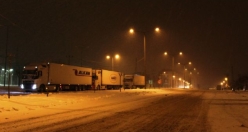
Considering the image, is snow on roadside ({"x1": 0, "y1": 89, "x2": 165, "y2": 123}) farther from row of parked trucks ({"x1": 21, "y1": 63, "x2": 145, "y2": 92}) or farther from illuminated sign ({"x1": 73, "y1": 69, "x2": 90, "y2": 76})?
illuminated sign ({"x1": 73, "y1": 69, "x2": 90, "y2": 76})

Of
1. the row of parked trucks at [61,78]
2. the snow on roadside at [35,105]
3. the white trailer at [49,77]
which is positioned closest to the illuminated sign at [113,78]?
the row of parked trucks at [61,78]

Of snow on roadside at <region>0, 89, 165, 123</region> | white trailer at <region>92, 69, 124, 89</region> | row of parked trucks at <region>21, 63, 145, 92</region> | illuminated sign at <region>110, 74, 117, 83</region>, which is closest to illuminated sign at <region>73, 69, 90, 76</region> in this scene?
row of parked trucks at <region>21, 63, 145, 92</region>

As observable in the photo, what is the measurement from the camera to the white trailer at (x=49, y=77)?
4709 cm

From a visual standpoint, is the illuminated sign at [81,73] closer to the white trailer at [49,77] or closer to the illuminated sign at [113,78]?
the white trailer at [49,77]

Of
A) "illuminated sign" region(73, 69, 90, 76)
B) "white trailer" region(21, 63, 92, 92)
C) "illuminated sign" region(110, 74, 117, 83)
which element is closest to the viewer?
"white trailer" region(21, 63, 92, 92)

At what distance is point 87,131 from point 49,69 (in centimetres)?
3777

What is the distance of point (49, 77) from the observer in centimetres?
4819

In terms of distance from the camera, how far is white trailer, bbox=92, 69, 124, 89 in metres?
65.7

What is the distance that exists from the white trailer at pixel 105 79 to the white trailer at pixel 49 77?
889 cm

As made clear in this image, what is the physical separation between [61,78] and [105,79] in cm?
1896

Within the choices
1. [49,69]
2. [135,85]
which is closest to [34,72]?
[49,69]

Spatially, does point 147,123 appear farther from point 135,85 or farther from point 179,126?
point 135,85

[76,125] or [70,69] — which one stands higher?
[70,69]

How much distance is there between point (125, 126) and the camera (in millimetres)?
13312
